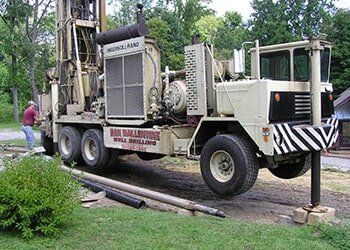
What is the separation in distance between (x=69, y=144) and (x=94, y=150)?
1.08 metres

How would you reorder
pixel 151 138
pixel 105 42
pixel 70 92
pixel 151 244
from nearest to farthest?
1. pixel 151 244
2. pixel 151 138
3. pixel 105 42
4. pixel 70 92

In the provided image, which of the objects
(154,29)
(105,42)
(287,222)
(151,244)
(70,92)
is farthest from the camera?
(154,29)

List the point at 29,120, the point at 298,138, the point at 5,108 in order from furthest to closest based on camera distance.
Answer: the point at 5,108
the point at 29,120
the point at 298,138

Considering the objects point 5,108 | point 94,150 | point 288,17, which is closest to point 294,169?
point 94,150

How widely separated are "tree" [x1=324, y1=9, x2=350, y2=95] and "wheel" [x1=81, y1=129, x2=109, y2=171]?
17.2m

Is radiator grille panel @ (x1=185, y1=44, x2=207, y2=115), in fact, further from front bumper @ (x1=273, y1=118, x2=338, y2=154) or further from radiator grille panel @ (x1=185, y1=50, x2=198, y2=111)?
front bumper @ (x1=273, y1=118, x2=338, y2=154)

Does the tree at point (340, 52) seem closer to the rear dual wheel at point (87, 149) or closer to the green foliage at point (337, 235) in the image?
the rear dual wheel at point (87, 149)

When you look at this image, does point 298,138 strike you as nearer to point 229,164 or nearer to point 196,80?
point 229,164

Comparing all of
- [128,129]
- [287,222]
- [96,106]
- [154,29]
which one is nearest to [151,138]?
[128,129]

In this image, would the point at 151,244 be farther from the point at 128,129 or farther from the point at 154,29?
the point at 154,29

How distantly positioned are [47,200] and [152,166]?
736 cm

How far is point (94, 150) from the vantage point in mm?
11156

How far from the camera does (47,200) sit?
537 centimetres

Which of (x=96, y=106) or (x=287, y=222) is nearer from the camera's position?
(x=287, y=222)
